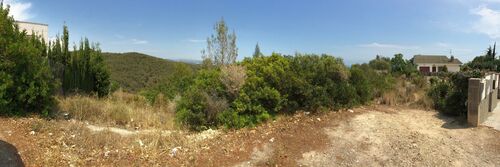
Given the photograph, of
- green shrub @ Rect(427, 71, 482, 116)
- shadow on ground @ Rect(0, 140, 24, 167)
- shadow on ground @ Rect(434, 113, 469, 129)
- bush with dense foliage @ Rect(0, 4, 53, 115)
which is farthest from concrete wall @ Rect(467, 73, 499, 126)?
bush with dense foliage @ Rect(0, 4, 53, 115)

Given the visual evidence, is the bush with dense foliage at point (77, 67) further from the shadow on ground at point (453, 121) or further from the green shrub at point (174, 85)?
the shadow on ground at point (453, 121)

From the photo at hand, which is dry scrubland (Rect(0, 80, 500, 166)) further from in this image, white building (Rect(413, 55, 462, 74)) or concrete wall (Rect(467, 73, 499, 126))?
white building (Rect(413, 55, 462, 74))

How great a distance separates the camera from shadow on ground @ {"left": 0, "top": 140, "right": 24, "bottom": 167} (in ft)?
15.6

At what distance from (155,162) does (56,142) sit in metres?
1.78

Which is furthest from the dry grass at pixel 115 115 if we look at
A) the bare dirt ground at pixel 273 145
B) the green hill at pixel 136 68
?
the green hill at pixel 136 68

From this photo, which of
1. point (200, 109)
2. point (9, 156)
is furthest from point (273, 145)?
point (9, 156)

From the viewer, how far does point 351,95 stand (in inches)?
322

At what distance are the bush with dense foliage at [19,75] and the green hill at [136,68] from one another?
66.0 feet

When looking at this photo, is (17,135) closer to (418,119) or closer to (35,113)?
(35,113)

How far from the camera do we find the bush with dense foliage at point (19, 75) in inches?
259

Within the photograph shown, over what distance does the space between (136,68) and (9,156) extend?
3094cm

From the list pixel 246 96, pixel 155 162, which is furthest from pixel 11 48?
pixel 246 96

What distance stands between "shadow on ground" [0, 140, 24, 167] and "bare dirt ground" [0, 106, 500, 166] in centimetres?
9

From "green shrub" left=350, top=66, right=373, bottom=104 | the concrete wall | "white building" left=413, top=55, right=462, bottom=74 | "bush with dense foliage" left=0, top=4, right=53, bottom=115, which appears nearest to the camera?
"bush with dense foliage" left=0, top=4, right=53, bottom=115
